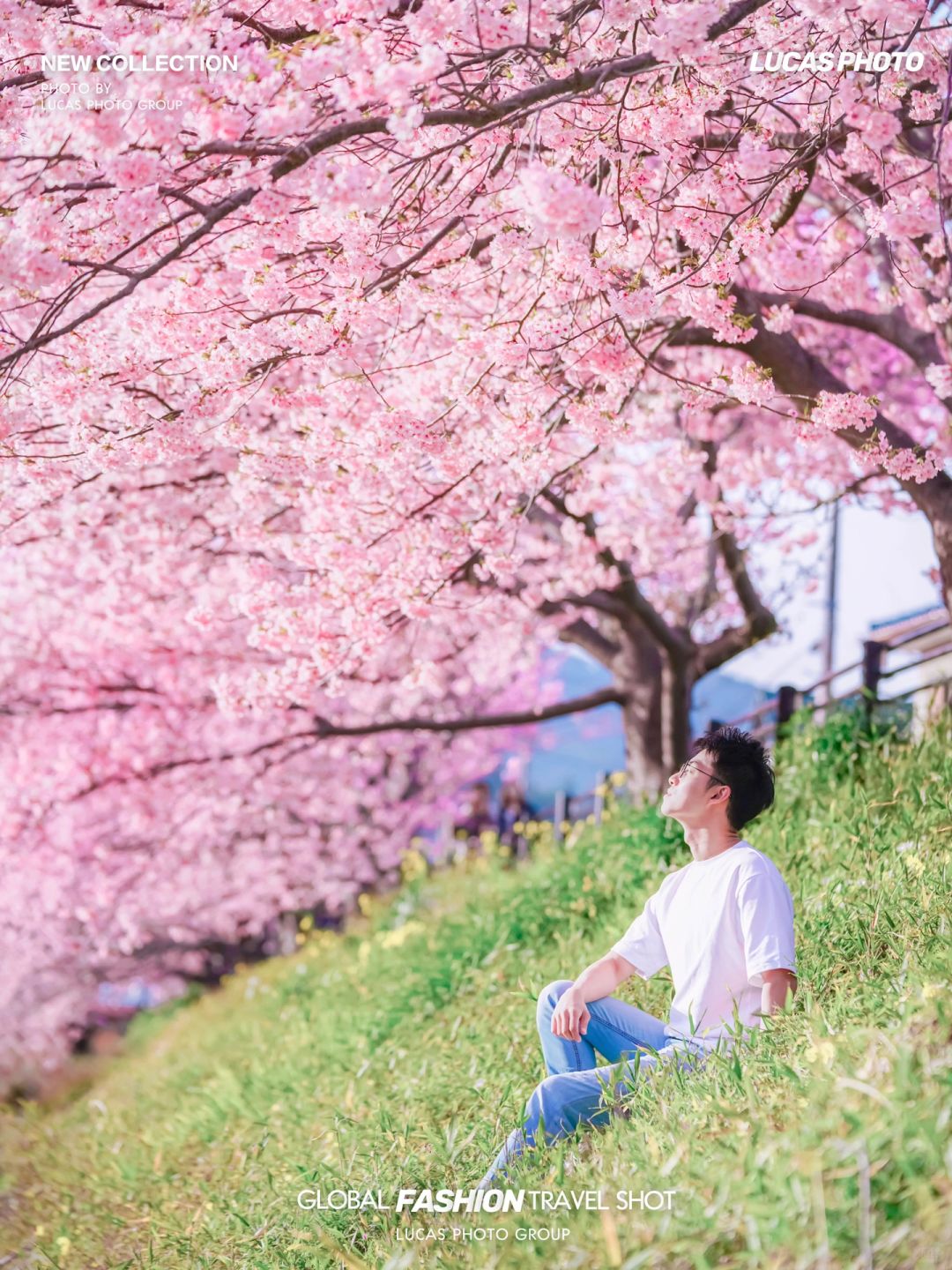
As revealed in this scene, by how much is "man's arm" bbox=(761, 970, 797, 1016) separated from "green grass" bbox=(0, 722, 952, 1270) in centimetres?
14

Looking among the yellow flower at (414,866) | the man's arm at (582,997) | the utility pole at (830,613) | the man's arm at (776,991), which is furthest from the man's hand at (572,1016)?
the utility pole at (830,613)

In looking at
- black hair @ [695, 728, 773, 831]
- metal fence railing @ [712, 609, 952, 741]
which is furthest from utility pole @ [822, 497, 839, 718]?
black hair @ [695, 728, 773, 831]

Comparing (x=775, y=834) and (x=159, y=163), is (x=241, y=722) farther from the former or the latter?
(x=159, y=163)

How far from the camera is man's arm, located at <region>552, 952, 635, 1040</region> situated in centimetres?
346

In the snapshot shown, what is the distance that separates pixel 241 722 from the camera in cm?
1167

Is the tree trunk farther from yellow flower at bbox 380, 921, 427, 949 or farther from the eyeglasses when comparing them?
the eyeglasses

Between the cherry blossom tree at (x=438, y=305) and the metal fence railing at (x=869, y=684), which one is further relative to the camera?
the metal fence railing at (x=869, y=684)

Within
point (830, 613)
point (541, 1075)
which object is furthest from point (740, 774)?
point (830, 613)

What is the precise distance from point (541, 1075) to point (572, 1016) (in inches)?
48.8

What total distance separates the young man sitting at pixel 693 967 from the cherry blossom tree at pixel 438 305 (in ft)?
4.98

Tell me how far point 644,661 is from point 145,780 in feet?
14.4

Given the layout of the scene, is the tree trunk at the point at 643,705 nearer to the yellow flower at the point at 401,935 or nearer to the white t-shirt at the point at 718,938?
the yellow flower at the point at 401,935

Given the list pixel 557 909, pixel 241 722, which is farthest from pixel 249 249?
pixel 241 722

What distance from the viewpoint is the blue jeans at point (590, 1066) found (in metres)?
3.35
